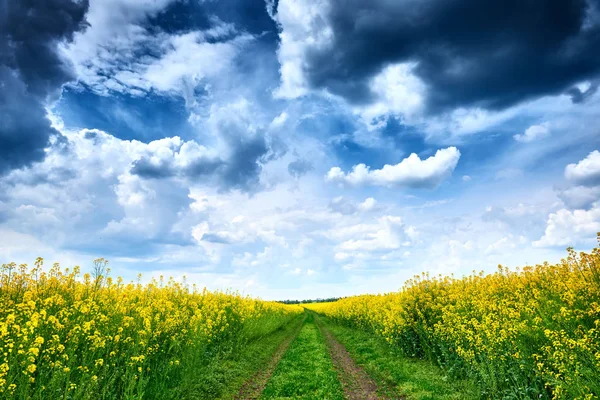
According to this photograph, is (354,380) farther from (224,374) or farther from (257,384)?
(224,374)

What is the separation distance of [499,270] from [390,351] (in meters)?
7.90

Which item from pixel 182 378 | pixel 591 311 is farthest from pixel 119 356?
pixel 591 311

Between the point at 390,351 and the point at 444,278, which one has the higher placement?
the point at 444,278

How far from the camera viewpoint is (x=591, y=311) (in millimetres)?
7445

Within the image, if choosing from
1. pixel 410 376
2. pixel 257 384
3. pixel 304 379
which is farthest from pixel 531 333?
pixel 257 384

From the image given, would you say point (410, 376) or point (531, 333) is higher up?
point (531, 333)

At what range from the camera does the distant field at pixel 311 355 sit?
6.57 meters

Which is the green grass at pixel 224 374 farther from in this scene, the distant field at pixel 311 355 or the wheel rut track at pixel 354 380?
the wheel rut track at pixel 354 380

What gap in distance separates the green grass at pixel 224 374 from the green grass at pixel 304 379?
45.9 inches

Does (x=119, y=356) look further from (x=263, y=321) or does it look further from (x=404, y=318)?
(x=263, y=321)

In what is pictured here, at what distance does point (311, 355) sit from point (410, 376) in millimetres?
7392

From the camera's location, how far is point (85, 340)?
757 cm

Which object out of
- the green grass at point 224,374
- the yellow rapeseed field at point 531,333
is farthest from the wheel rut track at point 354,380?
the green grass at point 224,374

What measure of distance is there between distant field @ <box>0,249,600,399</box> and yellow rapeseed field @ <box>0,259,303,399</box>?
0.04 meters
